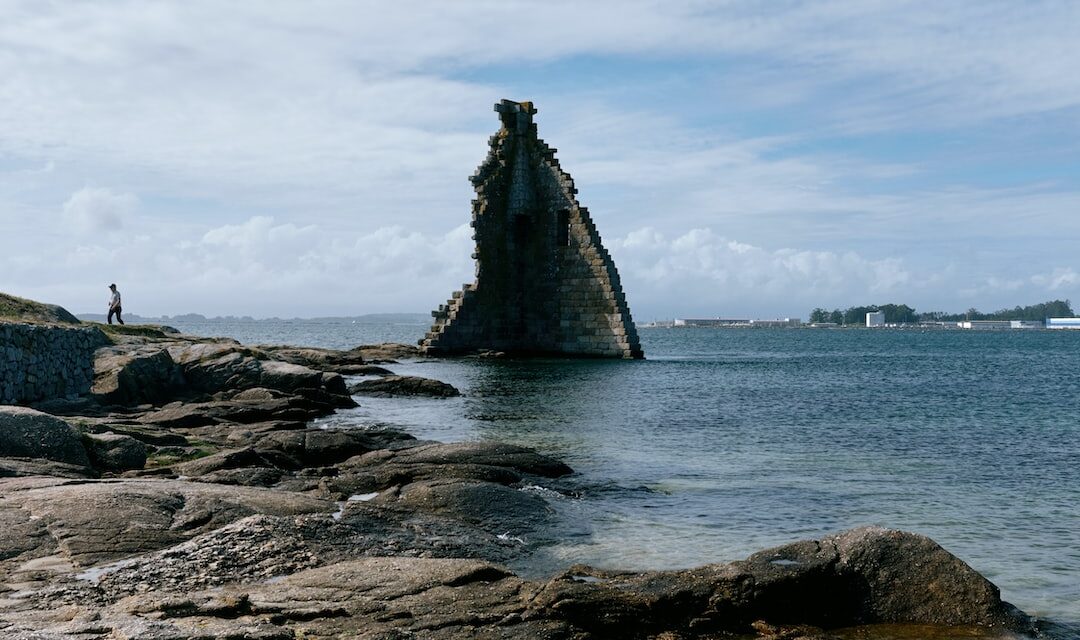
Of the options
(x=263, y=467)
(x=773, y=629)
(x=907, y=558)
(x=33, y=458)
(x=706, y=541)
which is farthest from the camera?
(x=263, y=467)

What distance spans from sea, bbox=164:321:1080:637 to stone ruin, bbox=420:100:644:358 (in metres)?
11.7

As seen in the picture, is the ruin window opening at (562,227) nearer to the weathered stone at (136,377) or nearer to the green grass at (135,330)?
the green grass at (135,330)

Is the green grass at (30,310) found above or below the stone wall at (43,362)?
above

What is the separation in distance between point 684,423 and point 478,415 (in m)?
5.60

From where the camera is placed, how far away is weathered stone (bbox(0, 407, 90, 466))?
1302 cm

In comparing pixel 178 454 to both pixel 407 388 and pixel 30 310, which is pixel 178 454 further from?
pixel 30 310

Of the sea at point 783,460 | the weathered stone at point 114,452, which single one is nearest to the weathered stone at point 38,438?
the weathered stone at point 114,452

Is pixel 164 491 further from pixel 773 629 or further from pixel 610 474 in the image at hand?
pixel 610 474

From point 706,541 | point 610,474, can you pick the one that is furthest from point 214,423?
point 706,541

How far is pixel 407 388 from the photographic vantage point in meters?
32.9

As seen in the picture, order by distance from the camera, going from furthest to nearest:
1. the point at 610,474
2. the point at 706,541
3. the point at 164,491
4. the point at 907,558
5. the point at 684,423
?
the point at 684,423 < the point at 610,474 < the point at 706,541 < the point at 164,491 < the point at 907,558

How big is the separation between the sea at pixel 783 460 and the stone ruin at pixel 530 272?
11.7 metres

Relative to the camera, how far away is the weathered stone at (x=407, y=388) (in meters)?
32.3

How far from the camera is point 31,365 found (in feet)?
69.4
